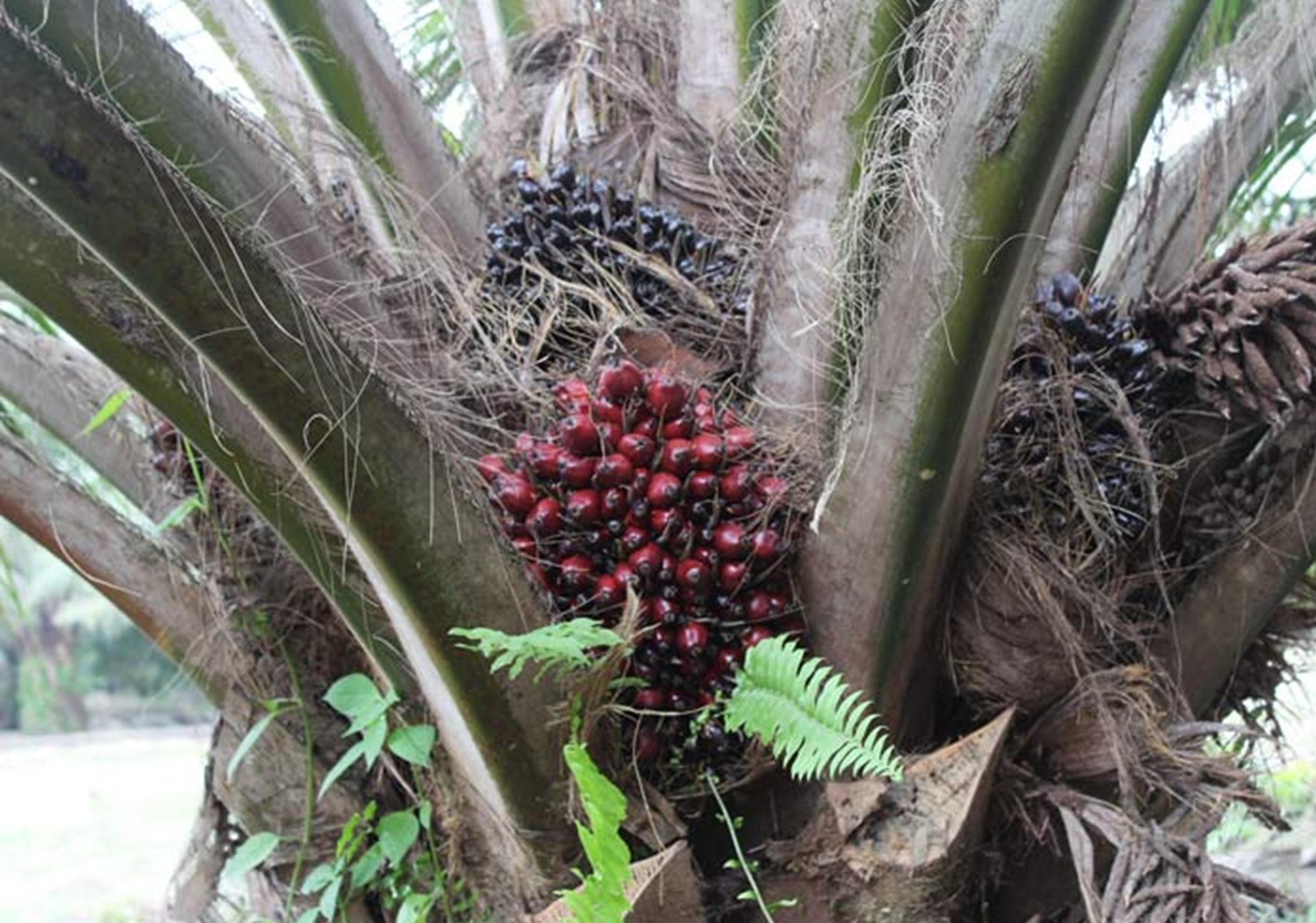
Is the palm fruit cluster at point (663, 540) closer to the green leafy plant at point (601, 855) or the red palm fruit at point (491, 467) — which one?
the red palm fruit at point (491, 467)

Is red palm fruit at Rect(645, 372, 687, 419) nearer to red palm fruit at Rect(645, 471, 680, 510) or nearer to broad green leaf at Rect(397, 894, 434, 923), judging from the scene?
red palm fruit at Rect(645, 471, 680, 510)

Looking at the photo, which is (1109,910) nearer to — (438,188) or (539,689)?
(539,689)

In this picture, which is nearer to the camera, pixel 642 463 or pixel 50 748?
pixel 642 463

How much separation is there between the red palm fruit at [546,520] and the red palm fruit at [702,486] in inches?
6.3

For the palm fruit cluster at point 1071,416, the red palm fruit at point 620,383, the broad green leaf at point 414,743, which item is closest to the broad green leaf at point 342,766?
the broad green leaf at point 414,743

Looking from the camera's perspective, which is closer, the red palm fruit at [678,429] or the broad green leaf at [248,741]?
the red palm fruit at [678,429]

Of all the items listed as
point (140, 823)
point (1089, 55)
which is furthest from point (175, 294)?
point (140, 823)

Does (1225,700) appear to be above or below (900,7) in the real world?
below

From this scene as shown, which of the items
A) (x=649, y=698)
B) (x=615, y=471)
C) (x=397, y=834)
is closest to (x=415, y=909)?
(x=397, y=834)

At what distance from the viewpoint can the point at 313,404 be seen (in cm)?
121

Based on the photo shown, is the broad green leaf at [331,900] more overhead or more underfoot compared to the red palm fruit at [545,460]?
more underfoot

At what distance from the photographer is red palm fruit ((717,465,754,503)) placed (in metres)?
1.49

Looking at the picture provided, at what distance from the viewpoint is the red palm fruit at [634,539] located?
1.46 meters

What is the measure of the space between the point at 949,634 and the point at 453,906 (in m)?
0.77
